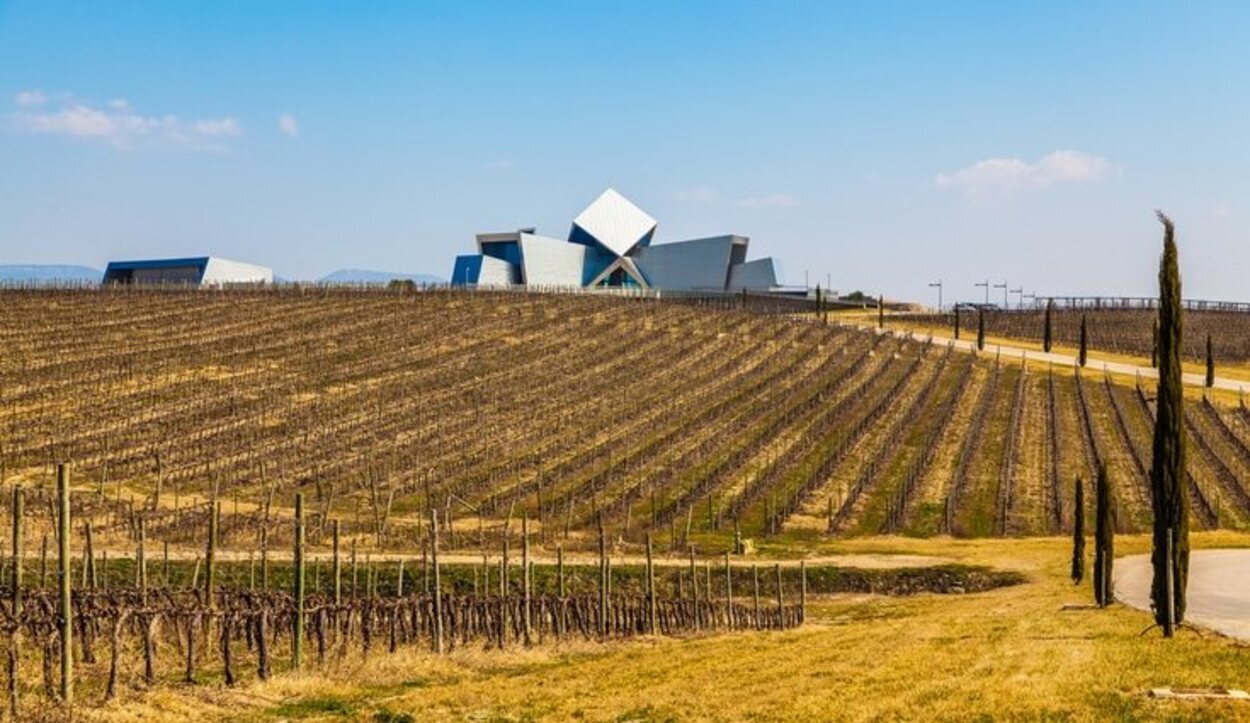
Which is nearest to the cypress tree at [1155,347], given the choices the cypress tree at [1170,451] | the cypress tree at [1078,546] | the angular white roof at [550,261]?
the cypress tree at [1170,451]

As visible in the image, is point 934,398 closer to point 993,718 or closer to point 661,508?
point 661,508

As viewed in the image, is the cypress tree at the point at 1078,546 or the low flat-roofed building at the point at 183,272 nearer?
the cypress tree at the point at 1078,546

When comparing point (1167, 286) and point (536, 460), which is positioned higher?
point (1167, 286)

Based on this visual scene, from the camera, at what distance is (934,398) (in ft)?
331

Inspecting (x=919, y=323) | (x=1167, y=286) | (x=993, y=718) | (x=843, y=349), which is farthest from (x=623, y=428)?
(x=919, y=323)

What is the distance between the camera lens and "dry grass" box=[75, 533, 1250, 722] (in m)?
22.9

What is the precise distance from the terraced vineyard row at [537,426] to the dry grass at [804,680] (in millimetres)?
23906

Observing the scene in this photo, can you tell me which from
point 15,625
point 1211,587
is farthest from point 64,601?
point 1211,587

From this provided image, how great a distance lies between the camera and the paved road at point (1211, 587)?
32.6 metres

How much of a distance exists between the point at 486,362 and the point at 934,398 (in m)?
31.6

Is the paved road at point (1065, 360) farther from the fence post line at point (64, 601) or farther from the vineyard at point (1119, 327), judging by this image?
the fence post line at point (64, 601)

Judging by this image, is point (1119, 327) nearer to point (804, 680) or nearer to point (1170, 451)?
point (1170, 451)

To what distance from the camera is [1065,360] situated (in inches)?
4872

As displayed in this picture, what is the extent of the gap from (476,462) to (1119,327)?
Answer: 100086 millimetres
